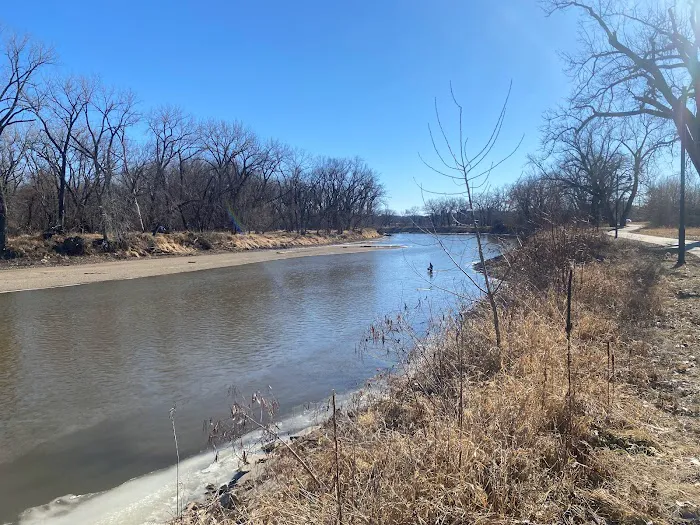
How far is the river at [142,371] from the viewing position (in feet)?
17.0

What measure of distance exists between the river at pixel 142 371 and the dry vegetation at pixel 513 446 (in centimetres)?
163

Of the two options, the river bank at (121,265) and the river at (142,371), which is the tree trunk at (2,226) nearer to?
the river bank at (121,265)

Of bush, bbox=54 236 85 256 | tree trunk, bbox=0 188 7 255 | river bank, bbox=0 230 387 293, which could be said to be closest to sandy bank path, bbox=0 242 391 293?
river bank, bbox=0 230 387 293

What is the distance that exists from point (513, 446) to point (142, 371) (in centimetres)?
784

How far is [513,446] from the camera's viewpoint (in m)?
3.35

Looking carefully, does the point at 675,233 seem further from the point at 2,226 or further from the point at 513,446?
the point at 2,226

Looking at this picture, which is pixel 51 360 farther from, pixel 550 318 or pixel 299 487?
pixel 550 318

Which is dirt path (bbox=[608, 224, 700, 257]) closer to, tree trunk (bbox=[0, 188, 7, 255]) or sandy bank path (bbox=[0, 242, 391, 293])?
sandy bank path (bbox=[0, 242, 391, 293])

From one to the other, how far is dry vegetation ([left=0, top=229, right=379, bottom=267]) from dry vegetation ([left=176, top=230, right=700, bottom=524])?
102 ft

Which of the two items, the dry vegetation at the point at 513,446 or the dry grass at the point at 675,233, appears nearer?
the dry vegetation at the point at 513,446

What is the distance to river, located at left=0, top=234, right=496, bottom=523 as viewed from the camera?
518cm

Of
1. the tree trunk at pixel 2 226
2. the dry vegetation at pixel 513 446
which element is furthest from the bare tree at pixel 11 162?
the dry vegetation at pixel 513 446

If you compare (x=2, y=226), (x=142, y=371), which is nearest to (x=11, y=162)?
(x=2, y=226)

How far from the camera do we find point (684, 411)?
13.7 ft
